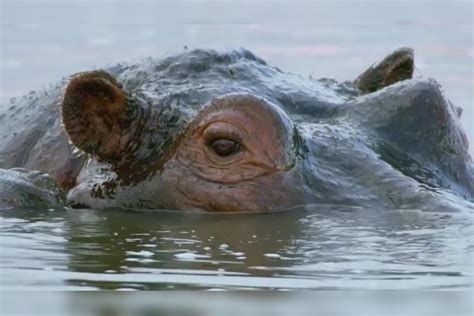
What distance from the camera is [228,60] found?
26.7 ft

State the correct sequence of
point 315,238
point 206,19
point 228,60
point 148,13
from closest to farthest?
point 315,238
point 228,60
point 206,19
point 148,13

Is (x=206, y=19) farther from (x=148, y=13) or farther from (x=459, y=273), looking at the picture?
(x=459, y=273)

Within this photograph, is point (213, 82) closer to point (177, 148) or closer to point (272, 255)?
point (177, 148)

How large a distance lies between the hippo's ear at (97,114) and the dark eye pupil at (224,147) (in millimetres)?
512

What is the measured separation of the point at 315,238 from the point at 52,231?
129 cm

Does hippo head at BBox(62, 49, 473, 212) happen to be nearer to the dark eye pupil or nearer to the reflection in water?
the dark eye pupil

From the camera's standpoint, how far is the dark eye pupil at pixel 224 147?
7309 mm

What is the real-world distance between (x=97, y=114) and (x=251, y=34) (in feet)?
44.8

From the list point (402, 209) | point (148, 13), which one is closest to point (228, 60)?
point (402, 209)

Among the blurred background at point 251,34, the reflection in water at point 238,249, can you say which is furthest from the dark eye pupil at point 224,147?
the blurred background at point 251,34

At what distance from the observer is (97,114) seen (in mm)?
7508

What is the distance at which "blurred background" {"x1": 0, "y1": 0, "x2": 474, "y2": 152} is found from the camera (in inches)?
671

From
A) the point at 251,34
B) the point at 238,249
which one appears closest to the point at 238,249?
the point at 238,249

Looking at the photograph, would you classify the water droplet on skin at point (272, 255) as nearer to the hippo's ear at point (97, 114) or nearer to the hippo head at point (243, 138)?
the hippo head at point (243, 138)
